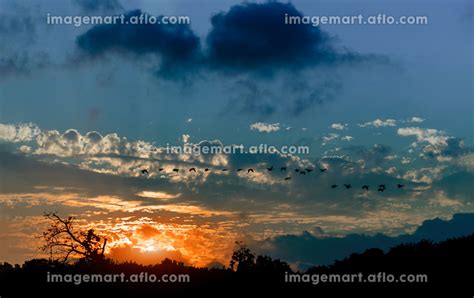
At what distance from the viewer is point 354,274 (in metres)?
33.4

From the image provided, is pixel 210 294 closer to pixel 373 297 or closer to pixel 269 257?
pixel 373 297

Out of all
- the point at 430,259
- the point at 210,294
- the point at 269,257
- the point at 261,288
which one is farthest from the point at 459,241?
the point at 269,257

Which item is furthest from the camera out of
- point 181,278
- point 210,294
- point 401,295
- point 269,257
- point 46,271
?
point 269,257

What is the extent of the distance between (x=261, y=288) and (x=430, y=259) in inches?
386

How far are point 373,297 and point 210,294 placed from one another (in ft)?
29.0

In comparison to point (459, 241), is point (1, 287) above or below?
below

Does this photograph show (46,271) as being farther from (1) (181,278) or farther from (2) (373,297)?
(2) (373,297)

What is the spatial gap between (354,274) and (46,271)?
19.5 m

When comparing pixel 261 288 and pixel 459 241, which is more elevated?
pixel 459 241

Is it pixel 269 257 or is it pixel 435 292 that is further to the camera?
pixel 269 257

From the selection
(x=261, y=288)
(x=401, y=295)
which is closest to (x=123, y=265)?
(x=261, y=288)

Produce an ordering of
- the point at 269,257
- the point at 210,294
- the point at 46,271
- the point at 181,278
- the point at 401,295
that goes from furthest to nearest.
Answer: the point at 269,257 < the point at 46,271 < the point at 181,278 < the point at 210,294 < the point at 401,295

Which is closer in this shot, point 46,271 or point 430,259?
point 430,259

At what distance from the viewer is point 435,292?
28453 millimetres
